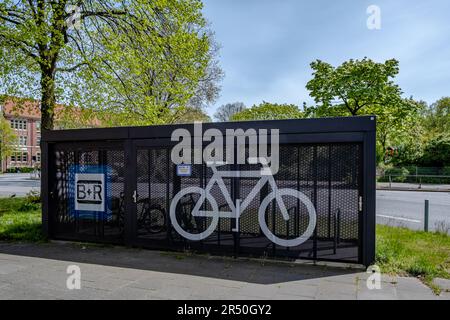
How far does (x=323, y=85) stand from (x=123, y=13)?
14.9m

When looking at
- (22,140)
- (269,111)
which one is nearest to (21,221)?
(269,111)

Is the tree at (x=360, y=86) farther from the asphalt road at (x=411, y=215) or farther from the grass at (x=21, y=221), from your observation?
the grass at (x=21, y=221)

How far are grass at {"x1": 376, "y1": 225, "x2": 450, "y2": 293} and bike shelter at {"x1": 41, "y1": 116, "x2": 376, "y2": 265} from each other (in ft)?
1.42

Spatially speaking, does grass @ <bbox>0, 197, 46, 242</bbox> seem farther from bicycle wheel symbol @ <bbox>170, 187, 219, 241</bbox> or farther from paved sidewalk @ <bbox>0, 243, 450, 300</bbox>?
bicycle wheel symbol @ <bbox>170, 187, 219, 241</bbox>

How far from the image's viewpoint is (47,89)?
37.5 feet

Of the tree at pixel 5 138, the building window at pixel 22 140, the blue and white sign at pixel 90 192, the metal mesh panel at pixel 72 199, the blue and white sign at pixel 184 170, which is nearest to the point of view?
the blue and white sign at pixel 184 170

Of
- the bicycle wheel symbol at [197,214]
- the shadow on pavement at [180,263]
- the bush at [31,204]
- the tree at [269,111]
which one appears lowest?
the shadow on pavement at [180,263]

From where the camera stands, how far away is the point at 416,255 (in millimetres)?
6137

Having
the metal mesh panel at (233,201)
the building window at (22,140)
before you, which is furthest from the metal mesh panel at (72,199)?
the building window at (22,140)

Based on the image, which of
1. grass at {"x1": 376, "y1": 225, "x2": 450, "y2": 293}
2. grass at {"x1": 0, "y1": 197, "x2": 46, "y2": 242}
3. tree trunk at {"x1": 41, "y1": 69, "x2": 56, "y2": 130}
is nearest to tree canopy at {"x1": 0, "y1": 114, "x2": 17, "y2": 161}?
grass at {"x1": 0, "y1": 197, "x2": 46, "y2": 242}

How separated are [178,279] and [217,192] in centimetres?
176

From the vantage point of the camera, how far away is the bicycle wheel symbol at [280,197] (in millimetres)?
5855

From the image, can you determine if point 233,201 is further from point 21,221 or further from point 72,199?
point 21,221

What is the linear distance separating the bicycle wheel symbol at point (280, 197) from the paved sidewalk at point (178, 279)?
0.41 metres
